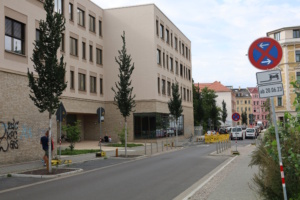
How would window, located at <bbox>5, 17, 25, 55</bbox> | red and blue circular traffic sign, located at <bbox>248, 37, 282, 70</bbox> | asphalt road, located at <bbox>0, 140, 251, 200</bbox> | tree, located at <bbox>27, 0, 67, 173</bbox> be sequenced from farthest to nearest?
1. window, located at <bbox>5, 17, 25, 55</bbox>
2. tree, located at <bbox>27, 0, 67, 173</bbox>
3. asphalt road, located at <bbox>0, 140, 251, 200</bbox>
4. red and blue circular traffic sign, located at <bbox>248, 37, 282, 70</bbox>

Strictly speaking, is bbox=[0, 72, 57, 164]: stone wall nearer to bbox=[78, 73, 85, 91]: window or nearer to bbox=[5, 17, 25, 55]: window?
bbox=[5, 17, 25, 55]: window

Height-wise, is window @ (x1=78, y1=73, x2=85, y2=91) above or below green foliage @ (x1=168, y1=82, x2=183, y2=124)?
above

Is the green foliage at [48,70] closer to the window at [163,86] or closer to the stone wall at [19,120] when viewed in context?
the stone wall at [19,120]

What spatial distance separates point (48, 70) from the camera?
1528 centimetres

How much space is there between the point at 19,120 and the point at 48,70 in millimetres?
5055

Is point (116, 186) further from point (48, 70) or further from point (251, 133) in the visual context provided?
point (251, 133)

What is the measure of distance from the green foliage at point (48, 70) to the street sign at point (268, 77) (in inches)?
417

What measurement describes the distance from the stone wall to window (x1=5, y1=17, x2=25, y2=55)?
160 centimetres

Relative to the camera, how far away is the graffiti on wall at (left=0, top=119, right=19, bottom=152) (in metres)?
17.7

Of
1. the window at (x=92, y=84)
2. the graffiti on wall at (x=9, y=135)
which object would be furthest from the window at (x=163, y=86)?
the graffiti on wall at (x=9, y=135)

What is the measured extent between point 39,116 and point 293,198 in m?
16.7

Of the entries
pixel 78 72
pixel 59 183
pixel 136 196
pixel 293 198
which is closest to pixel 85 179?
pixel 59 183

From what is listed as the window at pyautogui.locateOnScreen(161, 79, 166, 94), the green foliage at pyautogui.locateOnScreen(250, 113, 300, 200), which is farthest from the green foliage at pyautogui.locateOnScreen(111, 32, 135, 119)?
the window at pyautogui.locateOnScreen(161, 79, 166, 94)

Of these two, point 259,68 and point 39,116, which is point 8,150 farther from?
point 259,68
